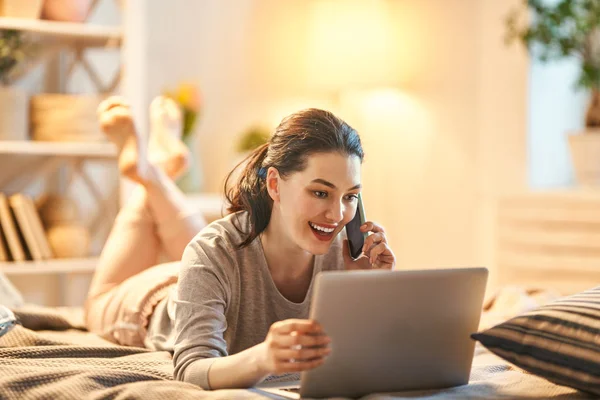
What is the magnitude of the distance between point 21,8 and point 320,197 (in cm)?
201

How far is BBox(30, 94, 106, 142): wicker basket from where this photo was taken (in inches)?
121

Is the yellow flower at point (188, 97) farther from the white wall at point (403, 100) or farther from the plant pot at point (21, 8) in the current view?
the plant pot at point (21, 8)

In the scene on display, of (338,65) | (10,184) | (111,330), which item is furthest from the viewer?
(338,65)

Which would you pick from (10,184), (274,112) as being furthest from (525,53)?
(10,184)

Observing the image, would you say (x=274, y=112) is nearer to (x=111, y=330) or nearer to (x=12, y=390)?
(x=111, y=330)

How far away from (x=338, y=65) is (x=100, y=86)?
941 millimetres

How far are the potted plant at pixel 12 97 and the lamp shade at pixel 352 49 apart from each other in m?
1.16

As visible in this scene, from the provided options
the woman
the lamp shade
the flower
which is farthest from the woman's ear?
the lamp shade

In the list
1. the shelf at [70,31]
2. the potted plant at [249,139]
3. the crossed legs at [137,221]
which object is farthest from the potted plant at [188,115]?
the crossed legs at [137,221]

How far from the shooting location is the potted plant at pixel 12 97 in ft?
9.78

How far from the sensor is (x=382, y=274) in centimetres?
120

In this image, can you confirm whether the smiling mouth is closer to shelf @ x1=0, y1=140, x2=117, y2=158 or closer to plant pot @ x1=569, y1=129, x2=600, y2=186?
shelf @ x1=0, y1=140, x2=117, y2=158

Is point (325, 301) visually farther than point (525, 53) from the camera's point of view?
No

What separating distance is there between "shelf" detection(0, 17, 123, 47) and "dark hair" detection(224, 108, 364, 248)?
1.71 meters
